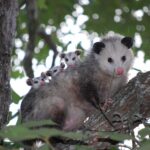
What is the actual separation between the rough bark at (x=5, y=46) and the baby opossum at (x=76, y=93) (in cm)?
75

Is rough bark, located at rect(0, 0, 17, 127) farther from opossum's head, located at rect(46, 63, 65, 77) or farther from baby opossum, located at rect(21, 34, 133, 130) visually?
opossum's head, located at rect(46, 63, 65, 77)

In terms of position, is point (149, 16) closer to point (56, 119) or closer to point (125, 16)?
point (125, 16)

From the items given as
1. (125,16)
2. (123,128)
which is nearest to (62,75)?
(123,128)

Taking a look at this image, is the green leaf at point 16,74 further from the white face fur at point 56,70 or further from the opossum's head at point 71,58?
the white face fur at point 56,70

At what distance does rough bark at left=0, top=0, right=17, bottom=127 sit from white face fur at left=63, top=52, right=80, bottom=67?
117cm

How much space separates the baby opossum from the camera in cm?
352

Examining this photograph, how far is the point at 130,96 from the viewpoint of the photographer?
2.79 metres

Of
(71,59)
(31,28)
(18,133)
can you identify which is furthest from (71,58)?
(18,133)

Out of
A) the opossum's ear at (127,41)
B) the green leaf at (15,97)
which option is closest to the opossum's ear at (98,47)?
the opossum's ear at (127,41)

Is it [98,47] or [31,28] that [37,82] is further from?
[31,28]

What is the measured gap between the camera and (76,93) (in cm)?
362

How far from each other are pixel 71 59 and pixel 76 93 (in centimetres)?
55

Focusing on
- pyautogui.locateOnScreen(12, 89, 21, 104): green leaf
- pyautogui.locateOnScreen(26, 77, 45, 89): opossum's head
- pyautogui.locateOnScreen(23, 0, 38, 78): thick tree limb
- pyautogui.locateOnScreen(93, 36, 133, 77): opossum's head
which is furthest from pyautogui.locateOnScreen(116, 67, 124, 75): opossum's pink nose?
pyautogui.locateOnScreen(23, 0, 38, 78): thick tree limb

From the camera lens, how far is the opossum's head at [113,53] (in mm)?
3856
